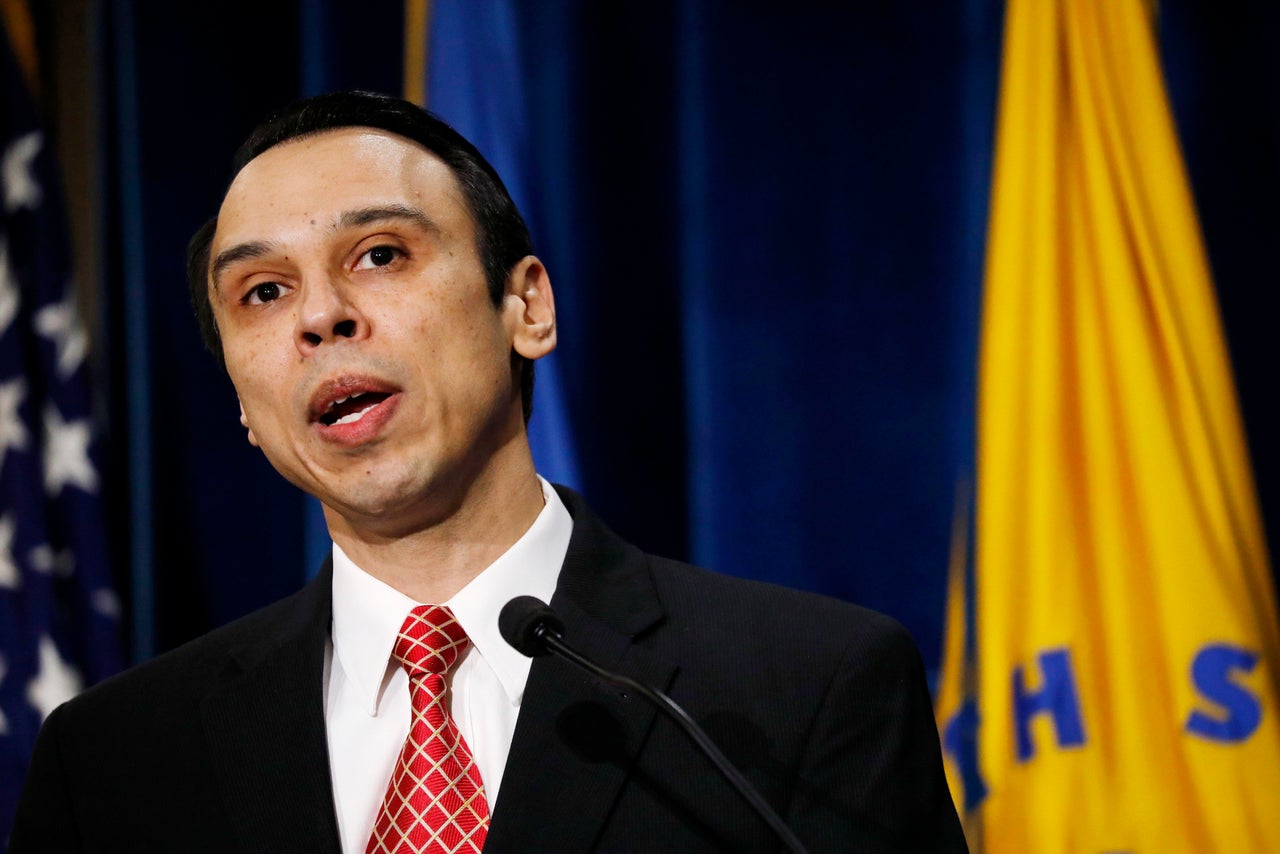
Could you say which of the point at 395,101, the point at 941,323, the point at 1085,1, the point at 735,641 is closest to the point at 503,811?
the point at 735,641

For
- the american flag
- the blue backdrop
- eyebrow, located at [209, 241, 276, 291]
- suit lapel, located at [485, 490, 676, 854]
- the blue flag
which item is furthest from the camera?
the american flag

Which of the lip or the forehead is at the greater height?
the forehead

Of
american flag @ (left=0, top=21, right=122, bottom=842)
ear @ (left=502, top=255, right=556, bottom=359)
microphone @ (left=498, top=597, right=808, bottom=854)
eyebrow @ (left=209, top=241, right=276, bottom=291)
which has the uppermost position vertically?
eyebrow @ (left=209, top=241, right=276, bottom=291)

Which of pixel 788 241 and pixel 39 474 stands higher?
pixel 788 241

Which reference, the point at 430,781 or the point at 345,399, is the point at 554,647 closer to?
the point at 430,781

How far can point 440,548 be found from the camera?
5.09 ft

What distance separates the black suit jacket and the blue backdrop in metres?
0.71

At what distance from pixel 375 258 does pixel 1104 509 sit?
4.10 ft

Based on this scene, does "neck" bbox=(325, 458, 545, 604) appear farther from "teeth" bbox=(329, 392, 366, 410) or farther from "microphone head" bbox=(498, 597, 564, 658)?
"microphone head" bbox=(498, 597, 564, 658)

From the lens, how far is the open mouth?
4.85 ft

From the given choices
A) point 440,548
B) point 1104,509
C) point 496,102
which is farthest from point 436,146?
point 1104,509

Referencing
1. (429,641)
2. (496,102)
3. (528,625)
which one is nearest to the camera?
(528,625)

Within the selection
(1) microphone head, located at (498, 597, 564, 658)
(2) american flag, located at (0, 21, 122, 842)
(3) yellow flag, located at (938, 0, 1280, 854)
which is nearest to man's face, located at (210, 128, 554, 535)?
(1) microphone head, located at (498, 597, 564, 658)

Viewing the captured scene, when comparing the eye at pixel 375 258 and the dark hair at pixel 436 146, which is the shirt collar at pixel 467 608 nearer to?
the dark hair at pixel 436 146
